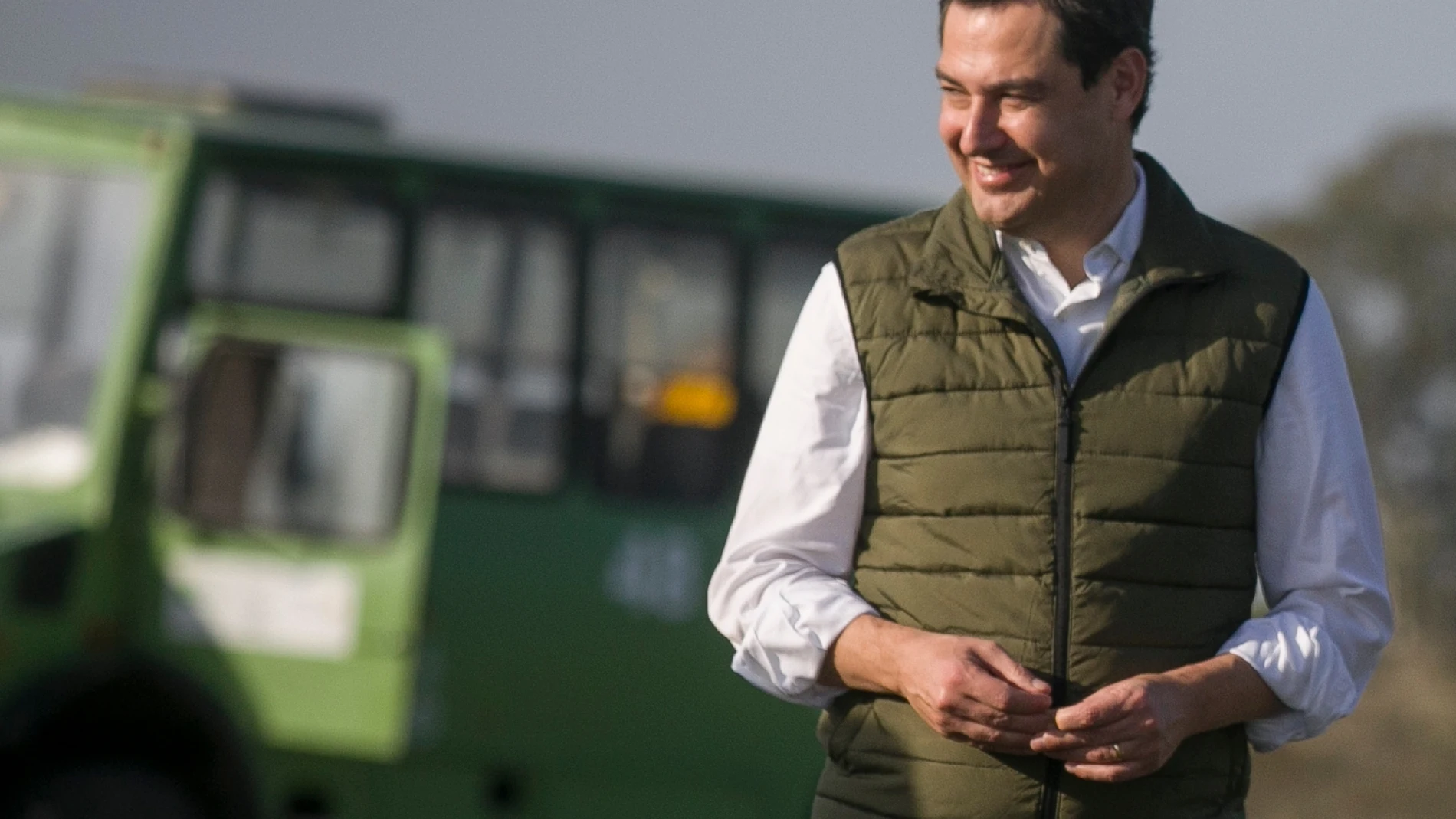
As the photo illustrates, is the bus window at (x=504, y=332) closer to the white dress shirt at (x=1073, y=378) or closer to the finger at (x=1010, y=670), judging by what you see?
the white dress shirt at (x=1073, y=378)

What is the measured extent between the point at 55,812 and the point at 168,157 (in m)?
2.23

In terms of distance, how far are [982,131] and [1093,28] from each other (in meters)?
0.17

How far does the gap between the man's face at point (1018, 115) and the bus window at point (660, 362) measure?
586cm

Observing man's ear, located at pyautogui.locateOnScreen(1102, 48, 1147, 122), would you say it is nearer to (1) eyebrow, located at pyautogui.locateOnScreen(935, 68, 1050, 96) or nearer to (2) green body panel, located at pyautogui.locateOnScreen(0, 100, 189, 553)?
(1) eyebrow, located at pyautogui.locateOnScreen(935, 68, 1050, 96)

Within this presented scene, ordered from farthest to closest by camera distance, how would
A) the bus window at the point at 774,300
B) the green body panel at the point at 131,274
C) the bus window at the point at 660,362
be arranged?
the bus window at the point at 774,300 < the bus window at the point at 660,362 < the green body panel at the point at 131,274

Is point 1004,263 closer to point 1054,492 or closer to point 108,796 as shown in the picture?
point 1054,492

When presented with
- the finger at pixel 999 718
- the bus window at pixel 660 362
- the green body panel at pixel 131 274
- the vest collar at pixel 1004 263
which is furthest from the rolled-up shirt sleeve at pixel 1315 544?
the bus window at pixel 660 362

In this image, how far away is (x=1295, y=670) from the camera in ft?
9.17

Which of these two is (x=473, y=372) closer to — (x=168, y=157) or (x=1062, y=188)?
(x=168, y=157)

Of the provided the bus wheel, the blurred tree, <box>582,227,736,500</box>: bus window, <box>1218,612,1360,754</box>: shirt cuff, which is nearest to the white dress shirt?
<box>1218,612,1360,754</box>: shirt cuff

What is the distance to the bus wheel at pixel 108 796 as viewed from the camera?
784cm

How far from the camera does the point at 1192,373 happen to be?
2.81 m

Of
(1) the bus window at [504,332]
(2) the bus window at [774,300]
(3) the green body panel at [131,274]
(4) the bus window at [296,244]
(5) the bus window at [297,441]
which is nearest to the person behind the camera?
(5) the bus window at [297,441]

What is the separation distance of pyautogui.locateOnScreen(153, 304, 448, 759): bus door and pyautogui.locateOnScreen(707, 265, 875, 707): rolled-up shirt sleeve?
481 cm
